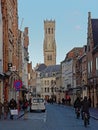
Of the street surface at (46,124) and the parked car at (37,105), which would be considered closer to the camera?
the street surface at (46,124)

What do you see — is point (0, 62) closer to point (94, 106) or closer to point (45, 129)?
point (45, 129)

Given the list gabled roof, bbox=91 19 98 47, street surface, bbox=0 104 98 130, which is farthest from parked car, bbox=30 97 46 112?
gabled roof, bbox=91 19 98 47

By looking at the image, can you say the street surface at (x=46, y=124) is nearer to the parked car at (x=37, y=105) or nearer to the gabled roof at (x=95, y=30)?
the parked car at (x=37, y=105)

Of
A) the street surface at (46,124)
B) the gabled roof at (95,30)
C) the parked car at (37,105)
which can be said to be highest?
the gabled roof at (95,30)

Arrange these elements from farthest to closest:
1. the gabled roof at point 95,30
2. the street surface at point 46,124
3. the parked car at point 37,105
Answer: the gabled roof at point 95,30
the parked car at point 37,105
the street surface at point 46,124

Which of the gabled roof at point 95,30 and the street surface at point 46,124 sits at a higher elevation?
the gabled roof at point 95,30

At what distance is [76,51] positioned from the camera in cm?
13212

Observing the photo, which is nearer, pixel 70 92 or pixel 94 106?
pixel 94 106

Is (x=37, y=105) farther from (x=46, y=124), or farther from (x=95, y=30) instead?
(x=46, y=124)

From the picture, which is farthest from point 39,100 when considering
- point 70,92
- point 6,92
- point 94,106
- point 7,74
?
point 70,92

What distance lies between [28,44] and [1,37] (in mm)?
81641

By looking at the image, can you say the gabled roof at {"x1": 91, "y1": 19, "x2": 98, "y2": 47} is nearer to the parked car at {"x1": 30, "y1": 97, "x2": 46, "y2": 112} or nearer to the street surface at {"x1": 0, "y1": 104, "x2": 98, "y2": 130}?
the parked car at {"x1": 30, "y1": 97, "x2": 46, "y2": 112}

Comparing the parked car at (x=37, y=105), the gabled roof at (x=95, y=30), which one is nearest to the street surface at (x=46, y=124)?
the parked car at (x=37, y=105)

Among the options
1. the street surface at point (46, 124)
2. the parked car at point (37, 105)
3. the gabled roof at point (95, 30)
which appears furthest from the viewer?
the gabled roof at point (95, 30)
